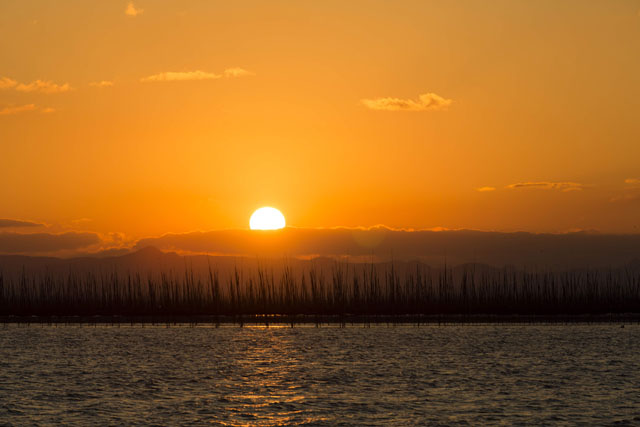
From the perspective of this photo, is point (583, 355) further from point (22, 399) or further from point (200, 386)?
point (22, 399)

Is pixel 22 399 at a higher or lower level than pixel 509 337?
higher

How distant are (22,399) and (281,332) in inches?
2184

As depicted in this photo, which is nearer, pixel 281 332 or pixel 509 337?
pixel 509 337

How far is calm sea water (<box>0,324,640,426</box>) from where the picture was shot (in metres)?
30.5

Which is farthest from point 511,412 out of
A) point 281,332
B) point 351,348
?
Result: point 281,332

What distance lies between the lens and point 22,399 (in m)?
34.5

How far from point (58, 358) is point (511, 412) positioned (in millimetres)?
36325

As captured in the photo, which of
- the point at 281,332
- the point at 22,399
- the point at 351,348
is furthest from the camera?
the point at 281,332

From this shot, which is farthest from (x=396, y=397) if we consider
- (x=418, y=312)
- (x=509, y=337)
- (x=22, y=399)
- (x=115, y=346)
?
(x=418, y=312)

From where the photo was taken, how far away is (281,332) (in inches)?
3504

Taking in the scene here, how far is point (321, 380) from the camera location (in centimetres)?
4225

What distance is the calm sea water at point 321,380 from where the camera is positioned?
30.5 metres

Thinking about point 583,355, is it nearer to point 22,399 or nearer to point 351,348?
point 351,348

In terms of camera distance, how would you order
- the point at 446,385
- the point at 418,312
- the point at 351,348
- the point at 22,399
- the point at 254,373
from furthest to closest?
the point at 418,312 < the point at 351,348 < the point at 254,373 < the point at 446,385 < the point at 22,399
